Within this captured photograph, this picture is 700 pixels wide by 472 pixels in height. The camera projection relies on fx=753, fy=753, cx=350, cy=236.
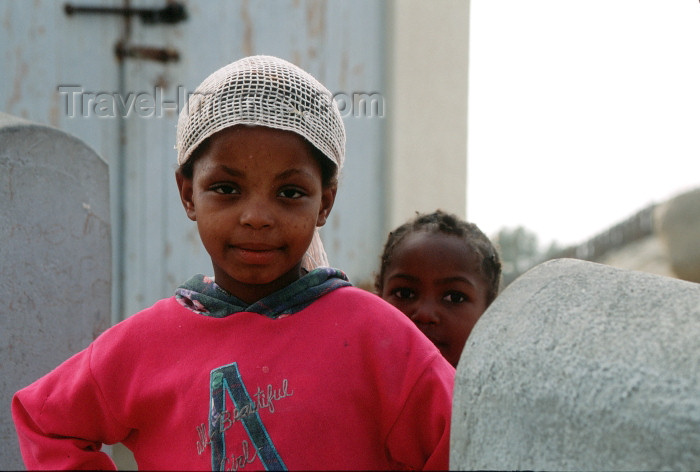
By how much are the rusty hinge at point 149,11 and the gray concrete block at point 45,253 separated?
1.89m

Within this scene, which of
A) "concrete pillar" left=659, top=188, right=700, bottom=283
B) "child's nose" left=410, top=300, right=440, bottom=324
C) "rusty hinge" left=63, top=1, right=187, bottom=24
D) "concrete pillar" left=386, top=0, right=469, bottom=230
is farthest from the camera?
"concrete pillar" left=659, top=188, right=700, bottom=283

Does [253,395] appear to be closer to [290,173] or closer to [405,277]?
[290,173]

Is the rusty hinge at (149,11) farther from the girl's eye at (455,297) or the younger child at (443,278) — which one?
the girl's eye at (455,297)

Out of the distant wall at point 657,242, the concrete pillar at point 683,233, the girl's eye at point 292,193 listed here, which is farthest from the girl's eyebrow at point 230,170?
the concrete pillar at point 683,233

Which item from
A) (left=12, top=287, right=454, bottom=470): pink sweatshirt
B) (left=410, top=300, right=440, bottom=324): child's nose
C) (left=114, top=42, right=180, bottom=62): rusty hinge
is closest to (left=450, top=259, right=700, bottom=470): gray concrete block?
(left=12, top=287, right=454, bottom=470): pink sweatshirt

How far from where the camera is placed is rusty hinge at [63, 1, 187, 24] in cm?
410

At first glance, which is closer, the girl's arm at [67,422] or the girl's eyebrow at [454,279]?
the girl's arm at [67,422]

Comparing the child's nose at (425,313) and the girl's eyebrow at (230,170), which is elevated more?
the girl's eyebrow at (230,170)

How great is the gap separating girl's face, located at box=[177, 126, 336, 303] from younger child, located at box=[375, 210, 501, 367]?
37.6 inches

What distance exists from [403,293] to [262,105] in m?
1.23

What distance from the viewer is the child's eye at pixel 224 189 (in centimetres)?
170

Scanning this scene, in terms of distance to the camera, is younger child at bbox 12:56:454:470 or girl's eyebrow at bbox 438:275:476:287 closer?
younger child at bbox 12:56:454:470

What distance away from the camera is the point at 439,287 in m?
2.62

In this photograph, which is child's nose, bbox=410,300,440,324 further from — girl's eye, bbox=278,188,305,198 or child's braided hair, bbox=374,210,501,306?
girl's eye, bbox=278,188,305,198
